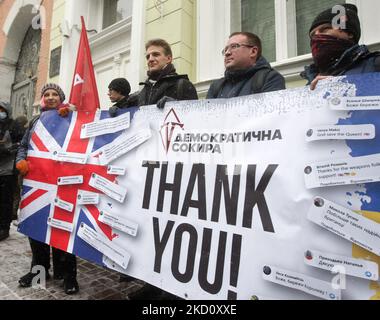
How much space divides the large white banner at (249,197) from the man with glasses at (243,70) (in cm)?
35

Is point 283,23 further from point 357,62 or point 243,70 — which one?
point 357,62

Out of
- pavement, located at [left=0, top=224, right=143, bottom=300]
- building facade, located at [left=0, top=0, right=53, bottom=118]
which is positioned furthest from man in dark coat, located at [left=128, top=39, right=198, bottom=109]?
building facade, located at [left=0, top=0, right=53, bottom=118]

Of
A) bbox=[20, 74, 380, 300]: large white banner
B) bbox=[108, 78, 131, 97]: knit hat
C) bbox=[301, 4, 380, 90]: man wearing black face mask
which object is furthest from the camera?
bbox=[108, 78, 131, 97]: knit hat

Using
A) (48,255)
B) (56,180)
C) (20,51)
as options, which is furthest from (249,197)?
(20,51)

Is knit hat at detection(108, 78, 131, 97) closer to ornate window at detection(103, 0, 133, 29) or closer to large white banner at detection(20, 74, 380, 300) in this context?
large white banner at detection(20, 74, 380, 300)

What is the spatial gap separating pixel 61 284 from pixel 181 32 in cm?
344

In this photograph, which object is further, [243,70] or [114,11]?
[114,11]

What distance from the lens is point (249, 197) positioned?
1364 millimetres

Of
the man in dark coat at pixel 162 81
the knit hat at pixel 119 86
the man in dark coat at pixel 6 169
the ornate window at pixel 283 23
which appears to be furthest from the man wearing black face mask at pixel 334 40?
the man in dark coat at pixel 6 169

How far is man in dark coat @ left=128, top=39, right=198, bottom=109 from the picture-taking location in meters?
2.16

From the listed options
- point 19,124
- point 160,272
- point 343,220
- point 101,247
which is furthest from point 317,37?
point 19,124

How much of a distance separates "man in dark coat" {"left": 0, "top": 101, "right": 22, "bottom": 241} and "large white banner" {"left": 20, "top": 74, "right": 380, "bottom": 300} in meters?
2.26

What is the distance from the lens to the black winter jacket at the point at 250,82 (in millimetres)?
1755

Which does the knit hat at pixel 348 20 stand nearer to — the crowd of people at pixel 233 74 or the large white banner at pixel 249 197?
the crowd of people at pixel 233 74
